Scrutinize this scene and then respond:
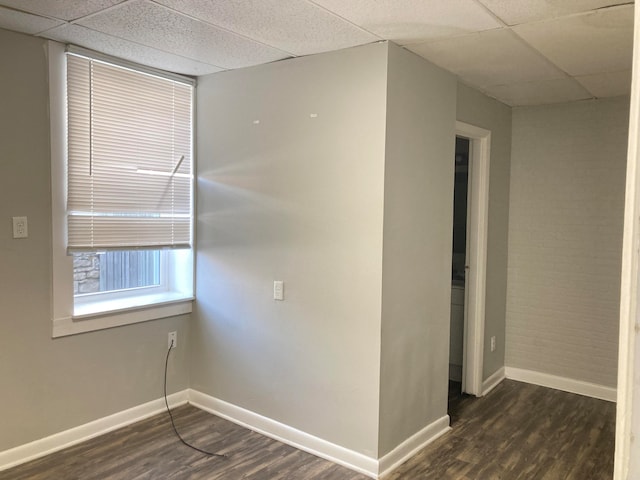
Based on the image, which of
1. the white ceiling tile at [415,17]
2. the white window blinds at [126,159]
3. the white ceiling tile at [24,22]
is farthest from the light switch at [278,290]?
the white ceiling tile at [24,22]

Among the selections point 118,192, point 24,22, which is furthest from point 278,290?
point 24,22

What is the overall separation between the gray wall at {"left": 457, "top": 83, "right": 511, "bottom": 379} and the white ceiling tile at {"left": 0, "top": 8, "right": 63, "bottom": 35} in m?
2.83

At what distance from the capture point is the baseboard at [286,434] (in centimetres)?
283

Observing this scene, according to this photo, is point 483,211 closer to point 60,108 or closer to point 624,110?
point 624,110

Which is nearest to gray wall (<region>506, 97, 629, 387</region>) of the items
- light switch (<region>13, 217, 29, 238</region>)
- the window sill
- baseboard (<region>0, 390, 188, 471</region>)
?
the window sill

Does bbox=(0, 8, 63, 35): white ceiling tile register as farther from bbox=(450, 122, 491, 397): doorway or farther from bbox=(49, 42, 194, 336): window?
bbox=(450, 122, 491, 397): doorway

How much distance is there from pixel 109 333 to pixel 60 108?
1379 millimetres

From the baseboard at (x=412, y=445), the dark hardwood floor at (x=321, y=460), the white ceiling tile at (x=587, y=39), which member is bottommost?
the dark hardwood floor at (x=321, y=460)

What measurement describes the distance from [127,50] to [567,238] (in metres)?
3.48

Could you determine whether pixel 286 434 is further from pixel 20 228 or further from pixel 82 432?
pixel 20 228

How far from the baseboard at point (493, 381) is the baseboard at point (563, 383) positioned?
84mm

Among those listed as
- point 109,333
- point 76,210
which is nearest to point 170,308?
point 109,333

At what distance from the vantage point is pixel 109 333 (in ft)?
10.5

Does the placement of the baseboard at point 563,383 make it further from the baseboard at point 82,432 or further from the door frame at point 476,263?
the baseboard at point 82,432
